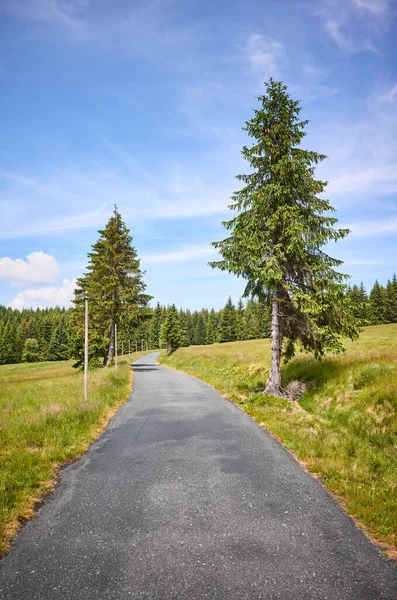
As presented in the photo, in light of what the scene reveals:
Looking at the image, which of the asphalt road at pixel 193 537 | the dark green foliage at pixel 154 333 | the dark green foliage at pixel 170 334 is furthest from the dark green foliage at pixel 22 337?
the asphalt road at pixel 193 537

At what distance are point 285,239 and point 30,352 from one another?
93.4 m

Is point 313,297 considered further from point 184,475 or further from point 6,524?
point 6,524

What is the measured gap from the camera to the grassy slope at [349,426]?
5.16 m

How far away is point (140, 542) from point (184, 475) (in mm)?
2188

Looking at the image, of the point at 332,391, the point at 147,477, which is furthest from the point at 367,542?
the point at 332,391

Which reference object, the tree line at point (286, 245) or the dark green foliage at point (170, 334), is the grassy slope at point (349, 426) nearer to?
the tree line at point (286, 245)

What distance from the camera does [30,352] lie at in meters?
89.1

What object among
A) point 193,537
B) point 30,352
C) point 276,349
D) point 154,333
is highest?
point 276,349

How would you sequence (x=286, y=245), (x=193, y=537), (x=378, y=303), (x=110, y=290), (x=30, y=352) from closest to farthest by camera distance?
(x=193, y=537)
(x=286, y=245)
(x=110, y=290)
(x=378, y=303)
(x=30, y=352)

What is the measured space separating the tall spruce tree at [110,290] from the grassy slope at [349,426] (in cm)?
1518

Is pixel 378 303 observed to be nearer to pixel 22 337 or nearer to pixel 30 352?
pixel 30 352

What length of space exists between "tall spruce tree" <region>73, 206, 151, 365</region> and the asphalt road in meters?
22.4

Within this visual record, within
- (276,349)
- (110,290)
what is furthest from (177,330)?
(276,349)

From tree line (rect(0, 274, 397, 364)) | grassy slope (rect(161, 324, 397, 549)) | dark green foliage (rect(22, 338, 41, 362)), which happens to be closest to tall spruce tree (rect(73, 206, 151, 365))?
grassy slope (rect(161, 324, 397, 549))
